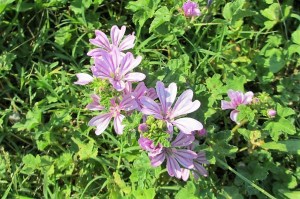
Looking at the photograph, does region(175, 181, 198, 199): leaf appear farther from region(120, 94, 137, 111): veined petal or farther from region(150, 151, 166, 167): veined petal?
region(120, 94, 137, 111): veined petal

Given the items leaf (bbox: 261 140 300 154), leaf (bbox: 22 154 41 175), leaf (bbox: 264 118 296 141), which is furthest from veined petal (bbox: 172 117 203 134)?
leaf (bbox: 22 154 41 175)

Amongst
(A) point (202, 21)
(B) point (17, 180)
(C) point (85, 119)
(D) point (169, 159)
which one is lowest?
(B) point (17, 180)

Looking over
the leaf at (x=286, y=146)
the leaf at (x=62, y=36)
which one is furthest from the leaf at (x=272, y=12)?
the leaf at (x=62, y=36)

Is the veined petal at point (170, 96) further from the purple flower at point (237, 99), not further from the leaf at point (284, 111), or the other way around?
the leaf at point (284, 111)

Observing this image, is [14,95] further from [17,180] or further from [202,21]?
[202,21]

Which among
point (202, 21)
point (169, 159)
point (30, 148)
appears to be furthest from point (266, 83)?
point (30, 148)

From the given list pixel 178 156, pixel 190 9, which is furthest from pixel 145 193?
pixel 190 9
